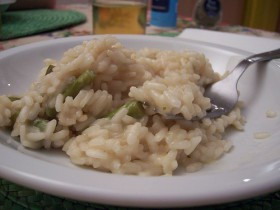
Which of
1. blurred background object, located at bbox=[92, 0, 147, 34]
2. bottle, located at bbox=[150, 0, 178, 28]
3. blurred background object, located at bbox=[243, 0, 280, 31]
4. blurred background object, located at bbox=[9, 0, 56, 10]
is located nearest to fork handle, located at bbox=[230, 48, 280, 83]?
blurred background object, located at bbox=[92, 0, 147, 34]

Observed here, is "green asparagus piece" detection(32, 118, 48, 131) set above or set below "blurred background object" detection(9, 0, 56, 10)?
below

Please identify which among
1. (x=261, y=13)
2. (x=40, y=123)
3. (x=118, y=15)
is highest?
(x=118, y=15)

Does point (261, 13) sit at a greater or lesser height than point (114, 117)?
lesser

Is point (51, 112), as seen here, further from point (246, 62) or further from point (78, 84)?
point (246, 62)

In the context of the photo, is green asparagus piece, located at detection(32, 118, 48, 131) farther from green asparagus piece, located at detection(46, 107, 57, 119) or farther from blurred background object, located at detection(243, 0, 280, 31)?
blurred background object, located at detection(243, 0, 280, 31)

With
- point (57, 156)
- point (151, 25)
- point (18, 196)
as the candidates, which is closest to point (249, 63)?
point (57, 156)

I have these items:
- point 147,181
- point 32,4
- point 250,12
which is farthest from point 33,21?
point 250,12

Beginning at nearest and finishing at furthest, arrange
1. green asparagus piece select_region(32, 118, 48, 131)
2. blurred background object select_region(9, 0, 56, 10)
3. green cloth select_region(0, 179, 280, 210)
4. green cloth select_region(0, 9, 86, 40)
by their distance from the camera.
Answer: green cloth select_region(0, 179, 280, 210) < green asparagus piece select_region(32, 118, 48, 131) < green cloth select_region(0, 9, 86, 40) < blurred background object select_region(9, 0, 56, 10)
